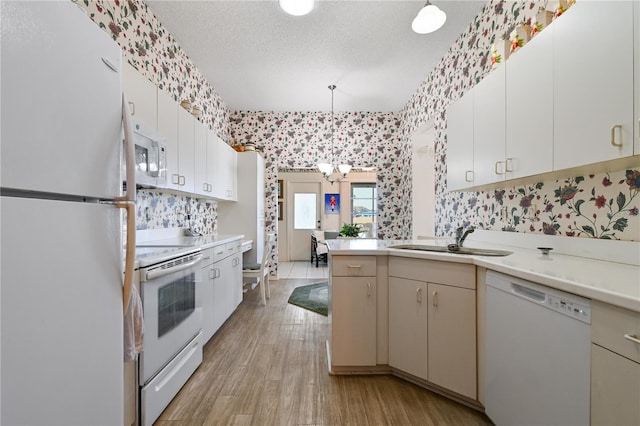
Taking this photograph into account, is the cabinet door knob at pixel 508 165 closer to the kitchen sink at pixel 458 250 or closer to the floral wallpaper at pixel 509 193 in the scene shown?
the floral wallpaper at pixel 509 193

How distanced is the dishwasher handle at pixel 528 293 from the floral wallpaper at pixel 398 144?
2.03 ft

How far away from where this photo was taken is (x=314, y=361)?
2139 millimetres

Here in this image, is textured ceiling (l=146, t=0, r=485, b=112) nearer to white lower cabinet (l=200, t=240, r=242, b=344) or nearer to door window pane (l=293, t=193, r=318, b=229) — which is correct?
white lower cabinet (l=200, t=240, r=242, b=344)

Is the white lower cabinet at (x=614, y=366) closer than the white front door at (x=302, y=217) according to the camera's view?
Yes

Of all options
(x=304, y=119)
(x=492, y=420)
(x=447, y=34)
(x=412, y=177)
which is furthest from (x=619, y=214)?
(x=304, y=119)

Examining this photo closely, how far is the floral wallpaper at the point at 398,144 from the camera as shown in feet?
4.98

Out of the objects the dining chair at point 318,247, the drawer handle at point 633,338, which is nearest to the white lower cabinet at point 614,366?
the drawer handle at point 633,338

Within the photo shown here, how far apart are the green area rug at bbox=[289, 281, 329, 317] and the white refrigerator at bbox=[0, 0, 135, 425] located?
2547mm

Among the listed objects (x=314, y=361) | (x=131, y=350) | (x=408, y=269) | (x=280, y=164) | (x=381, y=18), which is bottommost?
(x=314, y=361)

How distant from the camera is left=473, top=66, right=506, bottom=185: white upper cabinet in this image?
1.69 meters

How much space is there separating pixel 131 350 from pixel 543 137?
215 centimetres

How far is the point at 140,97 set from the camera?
184cm

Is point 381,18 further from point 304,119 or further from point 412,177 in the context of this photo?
point 304,119

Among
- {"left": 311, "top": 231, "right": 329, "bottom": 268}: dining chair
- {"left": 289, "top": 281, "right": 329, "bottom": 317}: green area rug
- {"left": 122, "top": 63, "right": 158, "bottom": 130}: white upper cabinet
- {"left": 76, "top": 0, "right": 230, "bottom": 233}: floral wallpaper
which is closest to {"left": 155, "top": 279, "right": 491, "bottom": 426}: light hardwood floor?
{"left": 289, "top": 281, "right": 329, "bottom": 317}: green area rug
